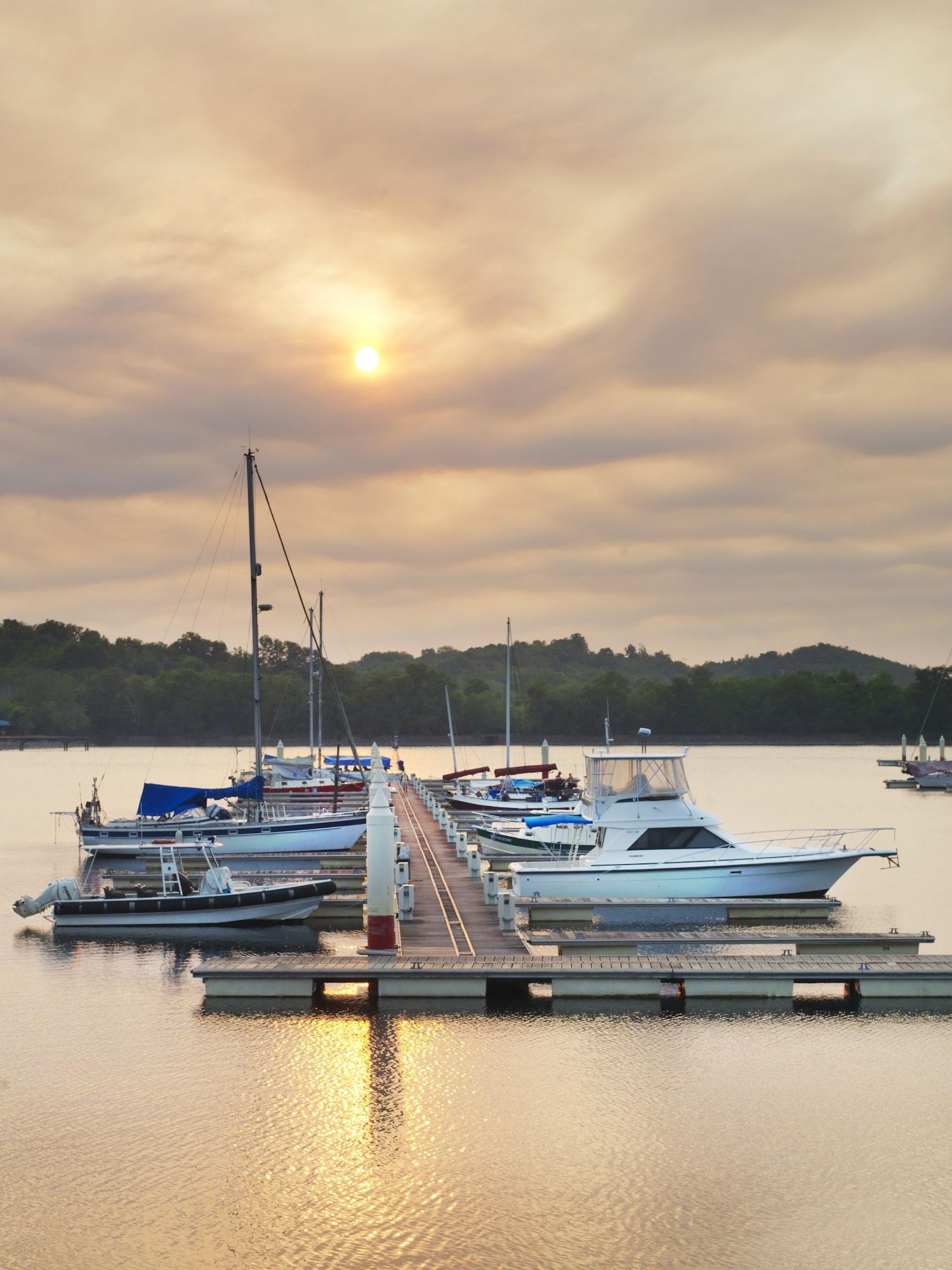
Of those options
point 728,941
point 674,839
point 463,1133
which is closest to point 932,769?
point 674,839

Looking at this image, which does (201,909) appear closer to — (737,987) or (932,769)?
(737,987)

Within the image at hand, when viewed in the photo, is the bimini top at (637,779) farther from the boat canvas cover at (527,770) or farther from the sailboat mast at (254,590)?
the boat canvas cover at (527,770)

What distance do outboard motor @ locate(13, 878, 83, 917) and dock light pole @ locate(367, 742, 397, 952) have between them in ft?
37.9

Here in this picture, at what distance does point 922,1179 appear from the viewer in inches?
658

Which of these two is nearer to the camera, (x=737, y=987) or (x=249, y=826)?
(x=737, y=987)

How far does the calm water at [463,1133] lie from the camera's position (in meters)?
14.9

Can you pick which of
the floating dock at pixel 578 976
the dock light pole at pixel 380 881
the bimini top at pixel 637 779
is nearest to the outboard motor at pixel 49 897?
the floating dock at pixel 578 976

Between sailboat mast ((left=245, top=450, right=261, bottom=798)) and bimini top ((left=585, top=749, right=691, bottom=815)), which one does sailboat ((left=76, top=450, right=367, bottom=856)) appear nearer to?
sailboat mast ((left=245, top=450, right=261, bottom=798))

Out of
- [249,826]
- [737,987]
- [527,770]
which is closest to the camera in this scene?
[737,987]

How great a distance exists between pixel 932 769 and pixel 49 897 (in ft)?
293

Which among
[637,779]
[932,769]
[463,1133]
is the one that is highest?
[637,779]

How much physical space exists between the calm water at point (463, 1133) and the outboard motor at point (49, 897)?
4.59 metres

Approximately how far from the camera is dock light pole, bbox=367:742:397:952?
25.1 metres

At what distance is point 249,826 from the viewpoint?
44.4 meters
